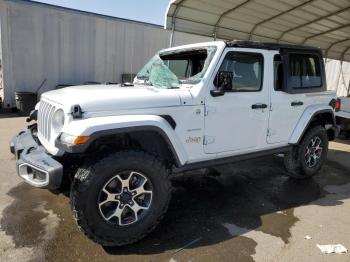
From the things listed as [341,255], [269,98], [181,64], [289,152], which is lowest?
[341,255]

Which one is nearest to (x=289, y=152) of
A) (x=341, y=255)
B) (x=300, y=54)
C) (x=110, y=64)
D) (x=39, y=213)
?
(x=300, y=54)

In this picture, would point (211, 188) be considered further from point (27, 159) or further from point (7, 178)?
point (7, 178)

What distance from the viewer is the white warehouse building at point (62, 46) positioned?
10898 millimetres

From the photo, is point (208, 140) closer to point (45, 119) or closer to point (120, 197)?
point (120, 197)

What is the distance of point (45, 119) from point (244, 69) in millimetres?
2413

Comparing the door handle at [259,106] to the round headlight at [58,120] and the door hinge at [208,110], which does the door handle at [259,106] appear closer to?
the door hinge at [208,110]

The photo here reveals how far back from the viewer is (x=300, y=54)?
15.5ft

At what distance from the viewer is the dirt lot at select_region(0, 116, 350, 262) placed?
2.97 metres

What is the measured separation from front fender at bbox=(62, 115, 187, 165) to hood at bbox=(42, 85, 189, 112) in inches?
4.5

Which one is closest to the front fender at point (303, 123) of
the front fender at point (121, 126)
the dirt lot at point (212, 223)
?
the dirt lot at point (212, 223)

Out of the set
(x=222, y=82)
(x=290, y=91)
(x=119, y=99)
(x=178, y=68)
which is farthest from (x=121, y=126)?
(x=290, y=91)

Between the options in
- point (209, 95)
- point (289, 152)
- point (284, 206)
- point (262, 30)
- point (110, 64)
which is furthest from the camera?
point (110, 64)

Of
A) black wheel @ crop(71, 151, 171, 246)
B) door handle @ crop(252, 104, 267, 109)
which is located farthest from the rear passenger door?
black wheel @ crop(71, 151, 171, 246)

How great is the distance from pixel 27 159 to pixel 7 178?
74.7 inches
